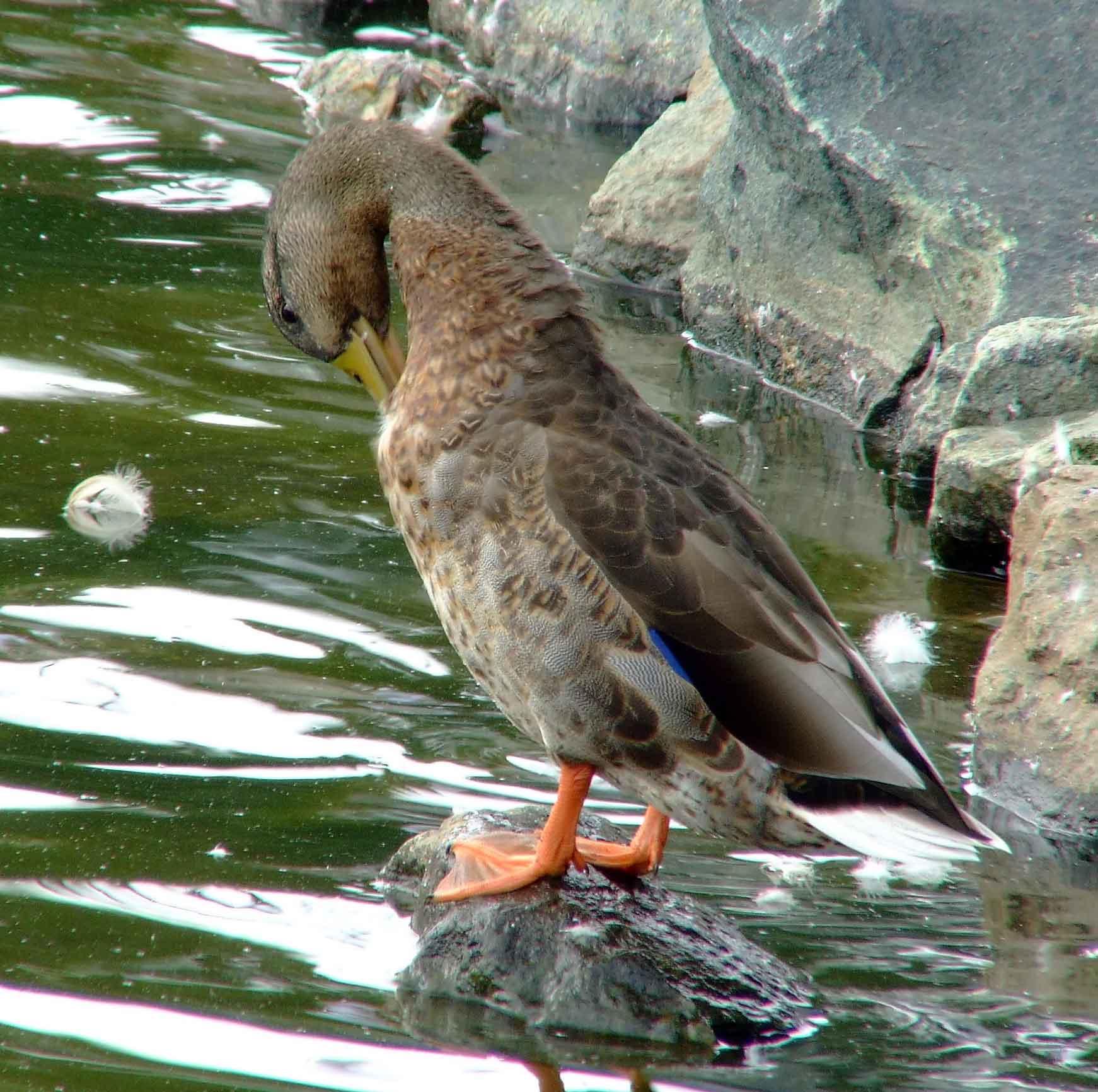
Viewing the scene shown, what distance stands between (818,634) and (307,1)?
8573 millimetres

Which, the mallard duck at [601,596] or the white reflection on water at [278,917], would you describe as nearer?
the mallard duck at [601,596]

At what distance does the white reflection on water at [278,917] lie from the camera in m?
3.03

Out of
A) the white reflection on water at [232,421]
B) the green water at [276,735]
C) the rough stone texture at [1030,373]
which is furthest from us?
the white reflection on water at [232,421]

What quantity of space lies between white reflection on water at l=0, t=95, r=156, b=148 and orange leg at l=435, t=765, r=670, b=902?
19.0 ft

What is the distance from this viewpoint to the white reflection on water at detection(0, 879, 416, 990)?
9.94ft

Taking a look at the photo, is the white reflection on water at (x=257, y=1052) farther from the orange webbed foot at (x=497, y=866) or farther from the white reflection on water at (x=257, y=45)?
the white reflection on water at (x=257, y=45)

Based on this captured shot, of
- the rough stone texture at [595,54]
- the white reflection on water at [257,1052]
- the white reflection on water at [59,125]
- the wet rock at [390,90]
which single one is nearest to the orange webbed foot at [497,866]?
the white reflection on water at [257,1052]

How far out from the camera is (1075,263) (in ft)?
17.9

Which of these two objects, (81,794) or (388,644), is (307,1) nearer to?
(388,644)

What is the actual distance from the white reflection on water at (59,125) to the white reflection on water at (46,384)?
256 cm

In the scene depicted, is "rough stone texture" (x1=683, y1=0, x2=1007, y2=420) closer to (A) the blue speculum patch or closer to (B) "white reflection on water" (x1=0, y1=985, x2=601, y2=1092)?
(A) the blue speculum patch

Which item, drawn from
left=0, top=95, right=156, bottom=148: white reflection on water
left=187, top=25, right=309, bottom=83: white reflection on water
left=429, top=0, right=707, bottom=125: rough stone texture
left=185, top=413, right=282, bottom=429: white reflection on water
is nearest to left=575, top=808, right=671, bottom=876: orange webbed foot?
left=185, top=413, right=282, bottom=429: white reflection on water

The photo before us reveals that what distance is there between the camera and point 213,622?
438 cm

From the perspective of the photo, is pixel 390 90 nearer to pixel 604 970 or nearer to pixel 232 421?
pixel 232 421
